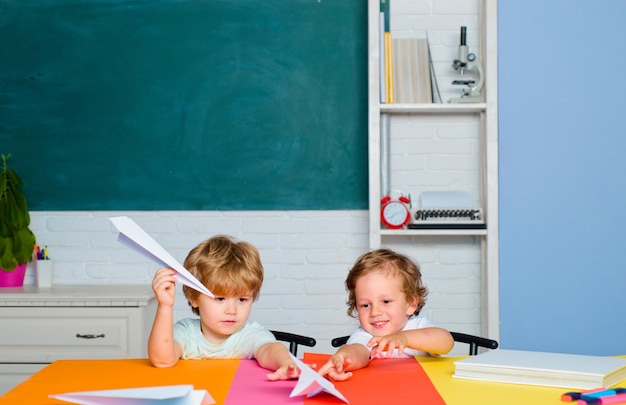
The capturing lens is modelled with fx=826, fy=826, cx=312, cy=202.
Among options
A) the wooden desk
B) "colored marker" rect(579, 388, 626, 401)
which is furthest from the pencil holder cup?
"colored marker" rect(579, 388, 626, 401)

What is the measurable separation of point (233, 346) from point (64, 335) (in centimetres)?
147

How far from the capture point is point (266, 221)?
11.9 ft

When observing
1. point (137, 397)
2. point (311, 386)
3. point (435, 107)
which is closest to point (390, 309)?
point (311, 386)

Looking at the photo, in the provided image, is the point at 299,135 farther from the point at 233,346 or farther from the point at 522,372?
the point at 522,372

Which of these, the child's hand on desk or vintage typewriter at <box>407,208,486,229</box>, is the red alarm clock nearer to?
vintage typewriter at <box>407,208,486,229</box>

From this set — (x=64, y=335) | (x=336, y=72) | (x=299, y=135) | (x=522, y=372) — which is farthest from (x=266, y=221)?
(x=522, y=372)

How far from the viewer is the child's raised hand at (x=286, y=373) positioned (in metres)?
1.60

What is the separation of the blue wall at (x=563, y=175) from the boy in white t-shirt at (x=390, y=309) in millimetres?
1293

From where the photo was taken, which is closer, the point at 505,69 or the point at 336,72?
the point at 505,69

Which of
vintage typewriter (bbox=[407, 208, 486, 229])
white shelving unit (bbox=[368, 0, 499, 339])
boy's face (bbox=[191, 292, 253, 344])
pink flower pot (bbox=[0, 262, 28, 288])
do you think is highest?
white shelving unit (bbox=[368, 0, 499, 339])

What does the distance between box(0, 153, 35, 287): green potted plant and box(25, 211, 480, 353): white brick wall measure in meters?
0.46

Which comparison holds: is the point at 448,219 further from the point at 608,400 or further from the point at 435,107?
the point at 608,400

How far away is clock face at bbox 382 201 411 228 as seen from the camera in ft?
11.1

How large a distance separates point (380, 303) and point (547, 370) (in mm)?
583
